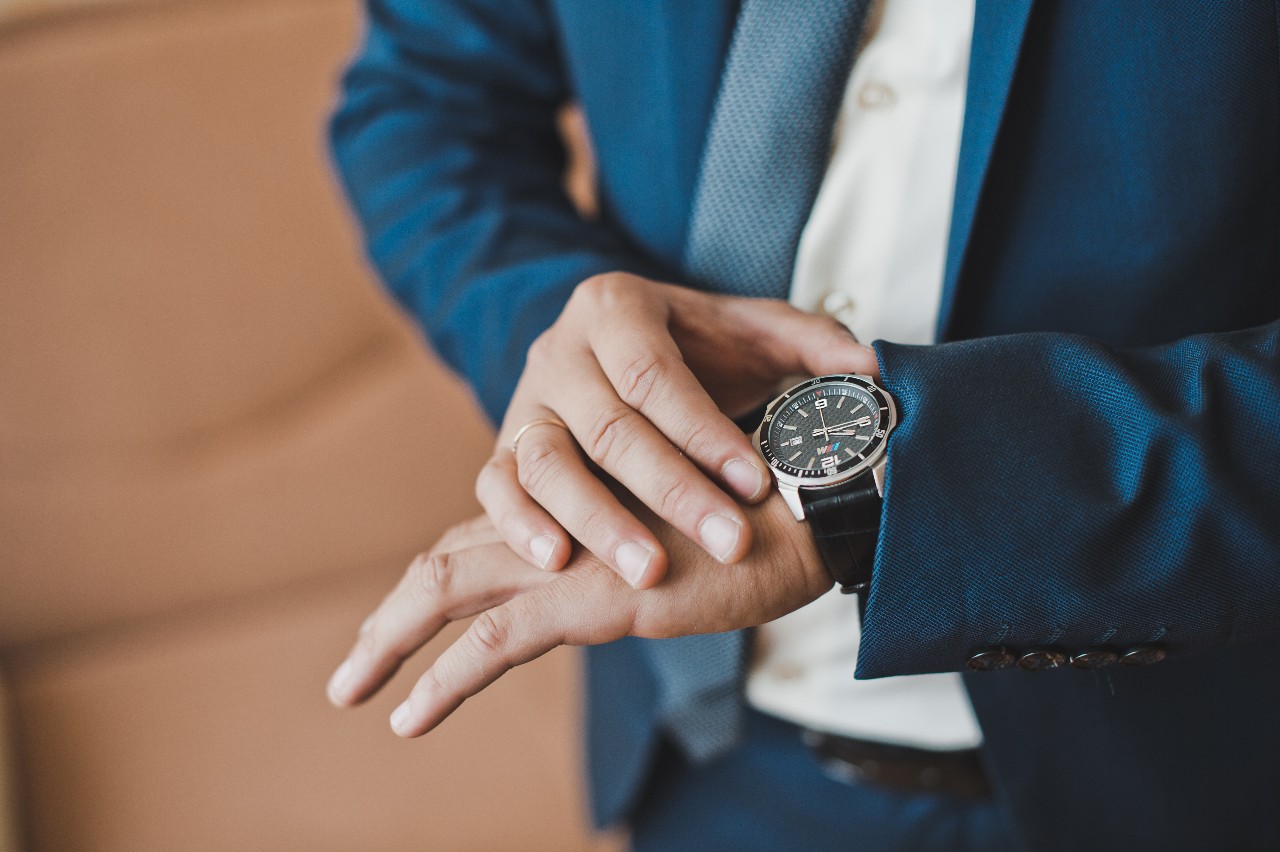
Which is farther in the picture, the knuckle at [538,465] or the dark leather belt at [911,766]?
the dark leather belt at [911,766]

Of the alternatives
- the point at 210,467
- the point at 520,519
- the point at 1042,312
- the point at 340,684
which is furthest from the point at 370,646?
the point at 210,467

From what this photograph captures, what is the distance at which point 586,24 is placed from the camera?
2.85ft

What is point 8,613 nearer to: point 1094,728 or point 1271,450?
point 1094,728

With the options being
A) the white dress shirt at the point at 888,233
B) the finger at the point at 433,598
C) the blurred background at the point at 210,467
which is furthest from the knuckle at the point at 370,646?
the blurred background at the point at 210,467

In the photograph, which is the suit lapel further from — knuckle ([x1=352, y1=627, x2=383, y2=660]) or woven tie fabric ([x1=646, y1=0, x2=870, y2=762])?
knuckle ([x1=352, y1=627, x2=383, y2=660])

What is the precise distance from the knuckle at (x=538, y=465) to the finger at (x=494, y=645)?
0.25ft

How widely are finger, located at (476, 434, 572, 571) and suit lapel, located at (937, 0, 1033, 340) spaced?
1.16 feet

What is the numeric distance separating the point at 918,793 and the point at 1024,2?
0.82 metres

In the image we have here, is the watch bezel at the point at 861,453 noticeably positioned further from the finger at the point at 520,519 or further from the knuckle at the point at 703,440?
the finger at the point at 520,519

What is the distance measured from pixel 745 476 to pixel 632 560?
92 millimetres

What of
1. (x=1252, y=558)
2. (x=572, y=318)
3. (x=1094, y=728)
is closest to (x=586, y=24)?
(x=572, y=318)

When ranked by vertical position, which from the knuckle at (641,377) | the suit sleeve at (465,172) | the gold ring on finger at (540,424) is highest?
the suit sleeve at (465,172)

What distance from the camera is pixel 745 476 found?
605 mm

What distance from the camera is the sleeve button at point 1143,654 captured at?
0.60 meters
